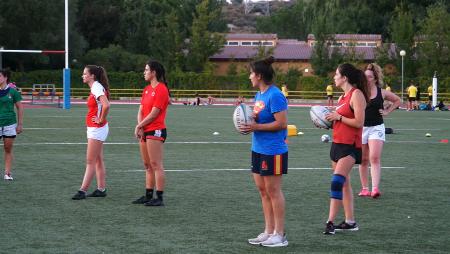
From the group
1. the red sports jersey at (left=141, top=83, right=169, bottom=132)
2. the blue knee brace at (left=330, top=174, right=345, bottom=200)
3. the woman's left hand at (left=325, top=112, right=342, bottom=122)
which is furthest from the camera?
the red sports jersey at (left=141, top=83, right=169, bottom=132)

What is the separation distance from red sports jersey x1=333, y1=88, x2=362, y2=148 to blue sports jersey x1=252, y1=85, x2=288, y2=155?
95cm

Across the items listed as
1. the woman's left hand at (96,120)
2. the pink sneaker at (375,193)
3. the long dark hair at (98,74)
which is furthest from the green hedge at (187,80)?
the woman's left hand at (96,120)

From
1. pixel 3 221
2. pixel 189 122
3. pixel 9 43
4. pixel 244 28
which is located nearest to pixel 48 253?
pixel 3 221

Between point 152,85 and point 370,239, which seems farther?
point 152,85

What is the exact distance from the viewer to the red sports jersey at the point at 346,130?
9117 millimetres

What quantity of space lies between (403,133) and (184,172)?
491 inches

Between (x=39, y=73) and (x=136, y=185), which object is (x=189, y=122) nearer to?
(x=136, y=185)

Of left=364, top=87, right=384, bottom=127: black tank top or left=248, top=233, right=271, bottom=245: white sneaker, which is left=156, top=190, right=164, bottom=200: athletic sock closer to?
left=248, top=233, right=271, bottom=245: white sneaker

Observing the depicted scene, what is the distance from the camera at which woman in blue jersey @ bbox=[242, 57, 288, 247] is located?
27.3 ft

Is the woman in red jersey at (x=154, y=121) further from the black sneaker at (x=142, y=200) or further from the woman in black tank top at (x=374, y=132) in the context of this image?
the woman in black tank top at (x=374, y=132)

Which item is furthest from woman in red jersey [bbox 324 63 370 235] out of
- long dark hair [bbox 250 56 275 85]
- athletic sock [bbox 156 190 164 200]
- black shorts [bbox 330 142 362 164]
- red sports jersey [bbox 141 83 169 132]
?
athletic sock [bbox 156 190 164 200]

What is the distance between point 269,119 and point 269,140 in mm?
202

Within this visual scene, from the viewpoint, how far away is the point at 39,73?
66.2 metres

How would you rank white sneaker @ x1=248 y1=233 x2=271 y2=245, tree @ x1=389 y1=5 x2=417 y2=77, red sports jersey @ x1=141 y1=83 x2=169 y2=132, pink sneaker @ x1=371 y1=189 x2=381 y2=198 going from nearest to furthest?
white sneaker @ x1=248 y1=233 x2=271 y2=245, red sports jersey @ x1=141 y1=83 x2=169 y2=132, pink sneaker @ x1=371 y1=189 x2=381 y2=198, tree @ x1=389 y1=5 x2=417 y2=77
